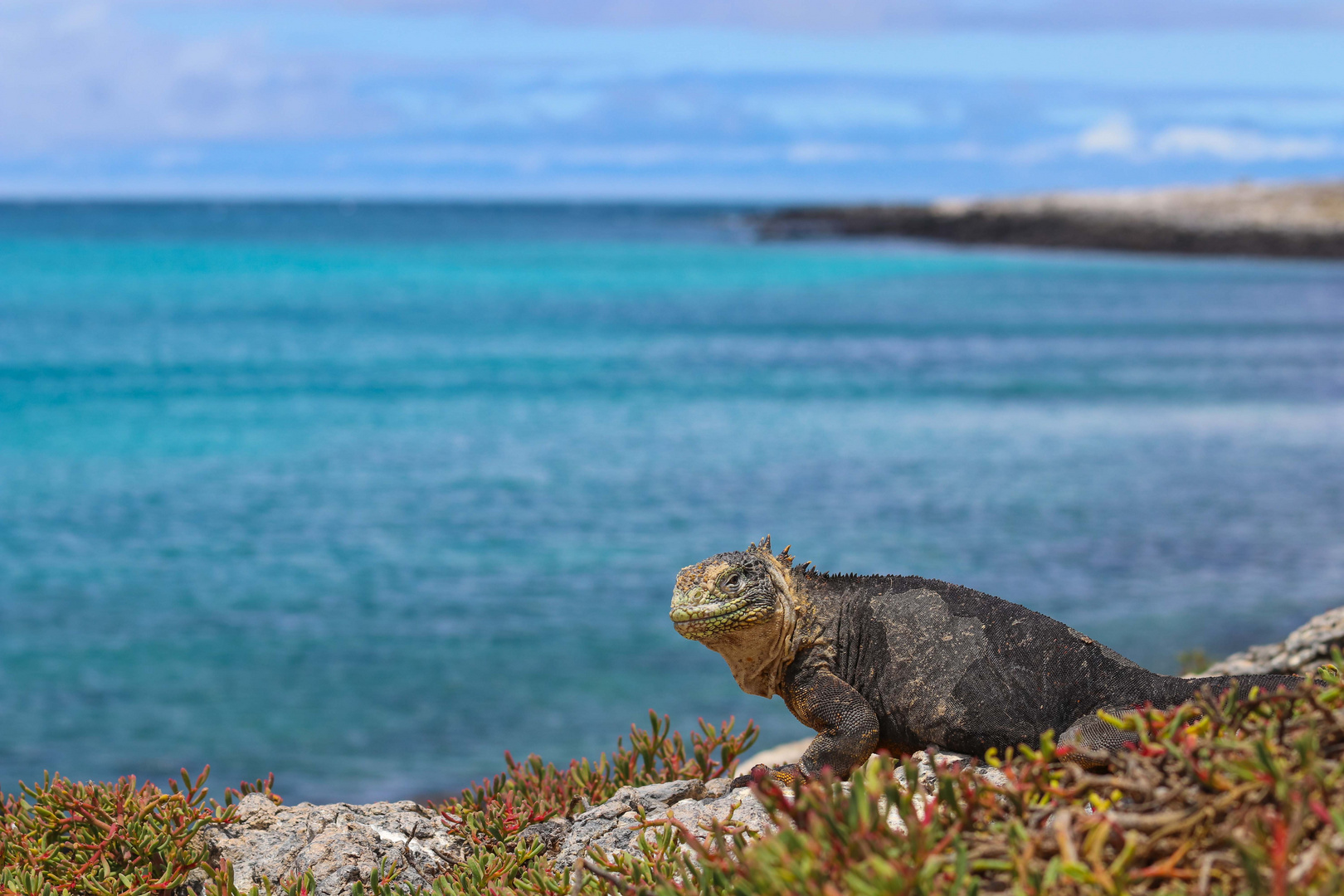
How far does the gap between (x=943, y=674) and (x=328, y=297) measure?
227 feet

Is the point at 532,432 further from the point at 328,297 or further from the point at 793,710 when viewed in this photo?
the point at 328,297

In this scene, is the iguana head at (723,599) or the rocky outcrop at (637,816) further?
the iguana head at (723,599)

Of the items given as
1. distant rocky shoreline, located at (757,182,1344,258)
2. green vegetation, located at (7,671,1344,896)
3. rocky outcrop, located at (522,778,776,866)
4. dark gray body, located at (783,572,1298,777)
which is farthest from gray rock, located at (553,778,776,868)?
distant rocky shoreline, located at (757,182,1344,258)

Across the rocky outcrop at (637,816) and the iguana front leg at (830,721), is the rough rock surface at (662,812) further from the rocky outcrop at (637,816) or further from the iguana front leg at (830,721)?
the iguana front leg at (830,721)

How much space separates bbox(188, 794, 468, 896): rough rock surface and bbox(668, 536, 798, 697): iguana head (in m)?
1.42

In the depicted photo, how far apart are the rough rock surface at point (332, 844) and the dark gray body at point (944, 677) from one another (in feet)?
5.21

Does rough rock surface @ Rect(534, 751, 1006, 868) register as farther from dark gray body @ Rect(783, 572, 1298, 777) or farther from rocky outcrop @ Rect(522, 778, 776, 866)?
dark gray body @ Rect(783, 572, 1298, 777)

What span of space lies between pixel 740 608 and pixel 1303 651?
414 centimetres

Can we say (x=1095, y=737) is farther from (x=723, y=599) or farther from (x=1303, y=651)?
(x=1303, y=651)

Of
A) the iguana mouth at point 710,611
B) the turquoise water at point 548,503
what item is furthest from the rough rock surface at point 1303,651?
the turquoise water at point 548,503

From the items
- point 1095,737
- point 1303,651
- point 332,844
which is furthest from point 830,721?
point 1303,651

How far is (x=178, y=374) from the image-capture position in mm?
41438

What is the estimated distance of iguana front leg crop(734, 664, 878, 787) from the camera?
15.7 ft

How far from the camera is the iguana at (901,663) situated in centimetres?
462
